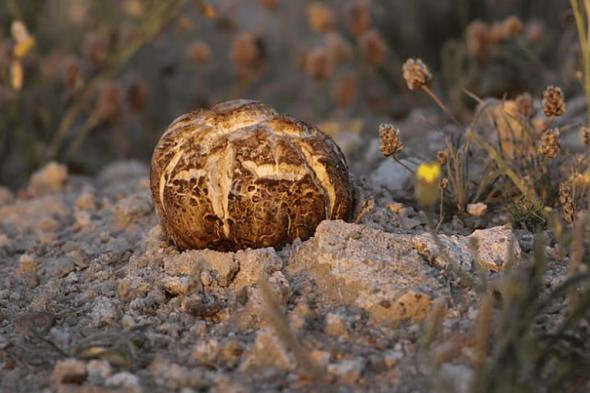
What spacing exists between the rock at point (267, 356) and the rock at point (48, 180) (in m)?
1.79

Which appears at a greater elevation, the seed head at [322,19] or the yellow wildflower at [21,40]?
the seed head at [322,19]

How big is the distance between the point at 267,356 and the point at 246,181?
481 mm

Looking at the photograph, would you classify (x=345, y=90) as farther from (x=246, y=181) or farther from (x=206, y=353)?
(x=206, y=353)

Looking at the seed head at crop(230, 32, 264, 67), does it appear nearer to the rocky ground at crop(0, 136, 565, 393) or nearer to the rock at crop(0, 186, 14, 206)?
the rock at crop(0, 186, 14, 206)

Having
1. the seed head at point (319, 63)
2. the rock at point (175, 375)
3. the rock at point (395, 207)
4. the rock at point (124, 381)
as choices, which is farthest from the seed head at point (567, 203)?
the seed head at point (319, 63)

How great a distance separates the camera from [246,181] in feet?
6.20

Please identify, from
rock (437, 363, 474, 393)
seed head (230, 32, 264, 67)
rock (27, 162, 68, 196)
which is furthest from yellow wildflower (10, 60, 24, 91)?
rock (437, 363, 474, 393)

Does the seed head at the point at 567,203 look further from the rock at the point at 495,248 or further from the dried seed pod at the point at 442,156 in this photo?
the dried seed pod at the point at 442,156

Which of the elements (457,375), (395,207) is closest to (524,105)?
(395,207)

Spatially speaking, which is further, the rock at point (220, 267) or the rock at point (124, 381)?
the rock at point (220, 267)

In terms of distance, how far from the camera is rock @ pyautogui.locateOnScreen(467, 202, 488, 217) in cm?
222

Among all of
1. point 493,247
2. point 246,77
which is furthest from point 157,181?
point 246,77

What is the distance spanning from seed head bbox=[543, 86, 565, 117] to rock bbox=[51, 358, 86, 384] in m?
1.31

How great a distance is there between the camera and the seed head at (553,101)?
6.81 ft
